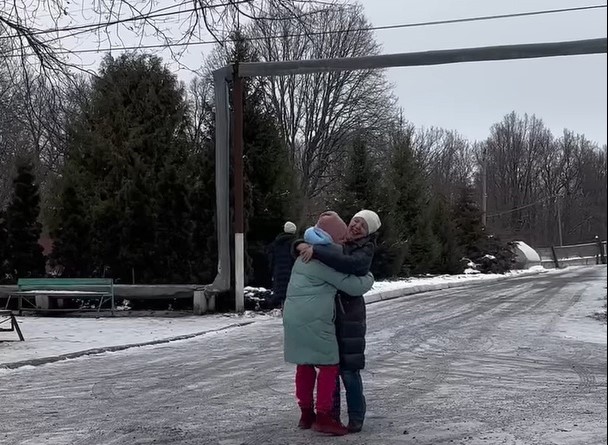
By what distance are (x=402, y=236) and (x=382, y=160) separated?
4.02 m

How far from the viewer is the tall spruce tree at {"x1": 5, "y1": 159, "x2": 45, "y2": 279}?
1825 cm

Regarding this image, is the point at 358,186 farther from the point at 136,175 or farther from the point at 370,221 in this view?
the point at 370,221

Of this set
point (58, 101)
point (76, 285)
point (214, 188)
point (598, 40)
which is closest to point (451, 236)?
point (214, 188)

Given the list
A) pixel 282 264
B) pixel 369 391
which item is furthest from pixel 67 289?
pixel 369 391

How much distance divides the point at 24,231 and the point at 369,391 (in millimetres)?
12606

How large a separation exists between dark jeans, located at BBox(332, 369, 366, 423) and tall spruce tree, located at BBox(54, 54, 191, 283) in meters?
11.7

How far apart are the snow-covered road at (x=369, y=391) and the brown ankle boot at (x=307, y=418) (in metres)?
0.09

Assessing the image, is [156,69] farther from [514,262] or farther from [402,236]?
[514,262]

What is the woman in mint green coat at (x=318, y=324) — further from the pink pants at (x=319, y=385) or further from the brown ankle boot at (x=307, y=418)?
the brown ankle boot at (x=307, y=418)

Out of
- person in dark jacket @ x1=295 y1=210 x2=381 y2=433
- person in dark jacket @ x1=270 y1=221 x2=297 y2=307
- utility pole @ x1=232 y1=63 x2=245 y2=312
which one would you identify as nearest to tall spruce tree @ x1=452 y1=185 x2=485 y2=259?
utility pole @ x1=232 y1=63 x2=245 y2=312

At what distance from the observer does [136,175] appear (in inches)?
686

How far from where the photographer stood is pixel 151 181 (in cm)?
1745

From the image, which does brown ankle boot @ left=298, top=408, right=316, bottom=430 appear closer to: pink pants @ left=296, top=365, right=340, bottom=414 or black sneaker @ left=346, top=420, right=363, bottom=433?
pink pants @ left=296, top=365, right=340, bottom=414

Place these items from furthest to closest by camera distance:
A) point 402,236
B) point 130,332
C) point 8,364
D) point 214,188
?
point 402,236 < point 214,188 < point 130,332 < point 8,364
